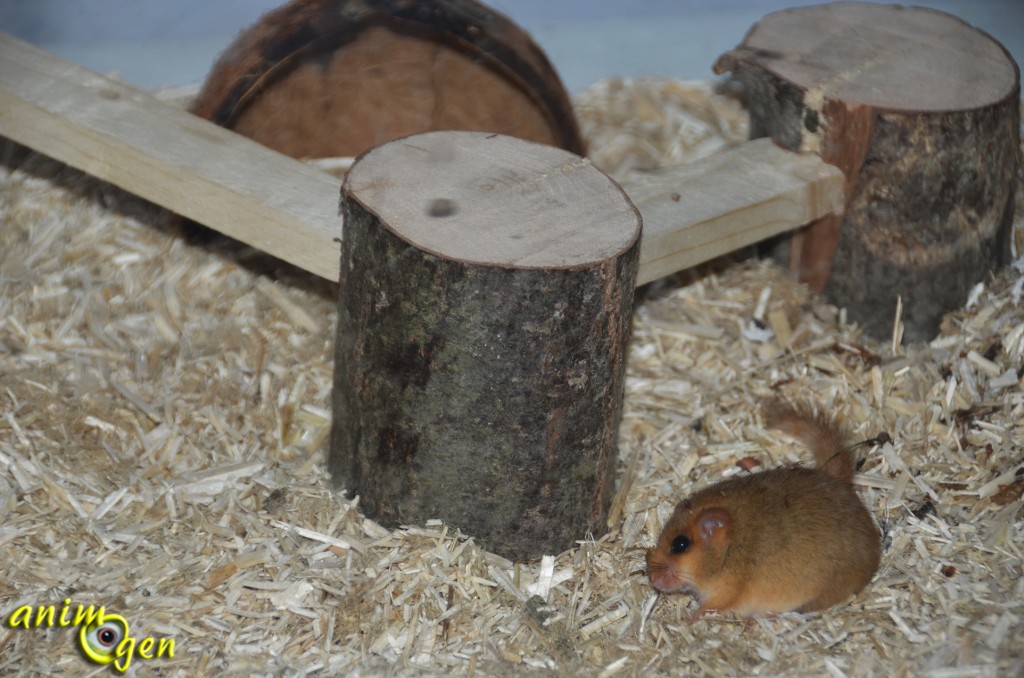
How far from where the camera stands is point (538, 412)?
2.56m

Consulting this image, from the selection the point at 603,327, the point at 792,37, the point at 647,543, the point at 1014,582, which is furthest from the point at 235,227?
the point at 1014,582

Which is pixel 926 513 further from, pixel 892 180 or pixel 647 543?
pixel 892 180

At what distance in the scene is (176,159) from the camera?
10.2 ft

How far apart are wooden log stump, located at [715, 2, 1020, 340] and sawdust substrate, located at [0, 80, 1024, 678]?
106 mm

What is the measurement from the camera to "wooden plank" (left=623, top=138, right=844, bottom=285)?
3129mm

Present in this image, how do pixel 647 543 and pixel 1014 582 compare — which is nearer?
pixel 1014 582

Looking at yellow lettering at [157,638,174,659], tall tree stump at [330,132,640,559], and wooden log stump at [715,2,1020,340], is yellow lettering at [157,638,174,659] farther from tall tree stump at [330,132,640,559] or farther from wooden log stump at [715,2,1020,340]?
wooden log stump at [715,2,1020,340]

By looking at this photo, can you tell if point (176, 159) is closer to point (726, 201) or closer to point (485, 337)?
point (485, 337)

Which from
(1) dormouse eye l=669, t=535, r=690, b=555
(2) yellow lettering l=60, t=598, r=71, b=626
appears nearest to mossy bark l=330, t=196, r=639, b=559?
(1) dormouse eye l=669, t=535, r=690, b=555

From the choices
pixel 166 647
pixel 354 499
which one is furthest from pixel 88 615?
pixel 354 499

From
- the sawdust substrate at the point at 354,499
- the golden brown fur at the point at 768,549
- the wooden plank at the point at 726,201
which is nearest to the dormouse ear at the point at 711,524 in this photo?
the golden brown fur at the point at 768,549

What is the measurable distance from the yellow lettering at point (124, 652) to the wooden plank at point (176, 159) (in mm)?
959

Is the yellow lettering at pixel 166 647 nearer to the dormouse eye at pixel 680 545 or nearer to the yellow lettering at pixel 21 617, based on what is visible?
the yellow lettering at pixel 21 617

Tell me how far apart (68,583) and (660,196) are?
68.1 inches
